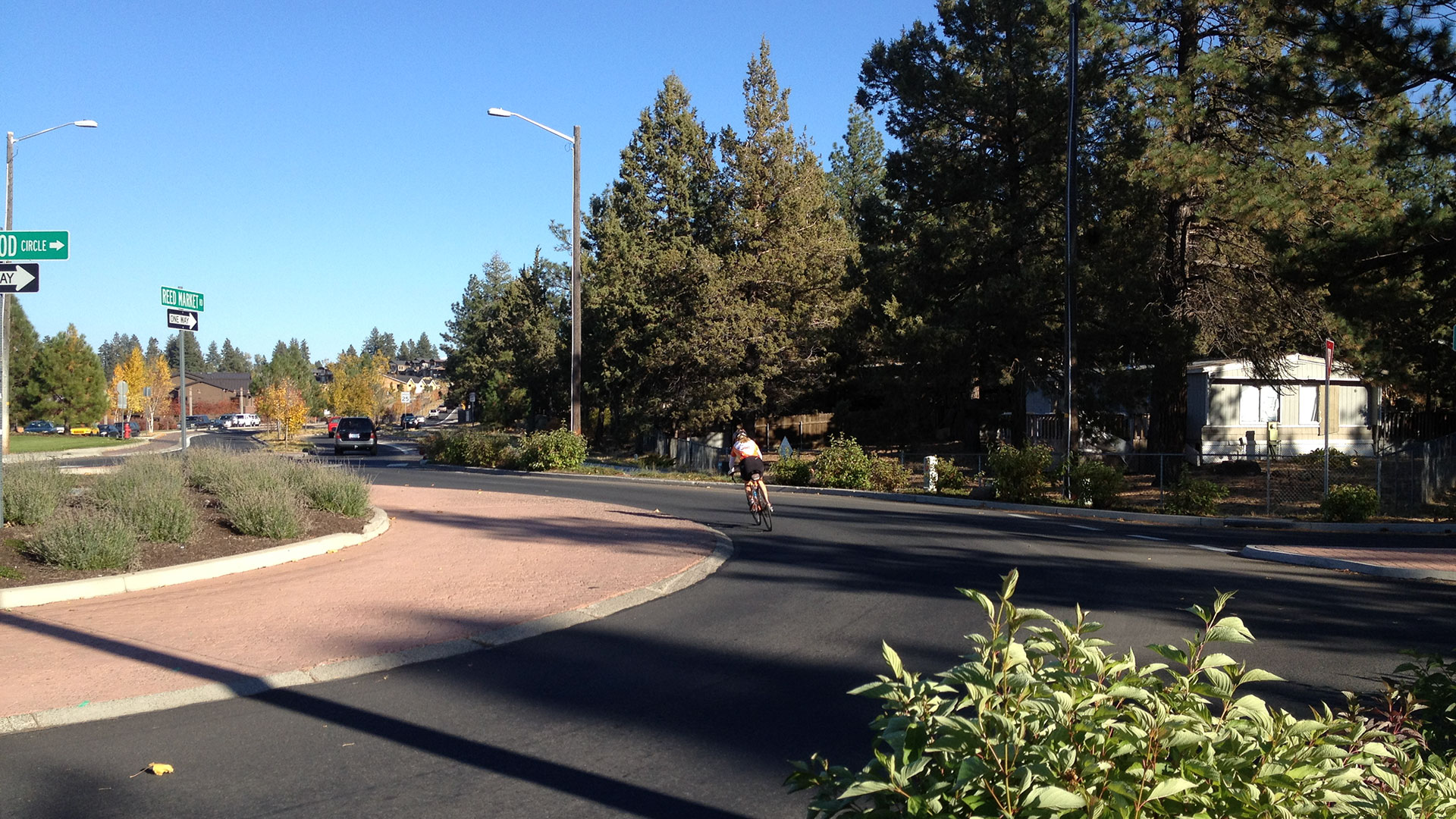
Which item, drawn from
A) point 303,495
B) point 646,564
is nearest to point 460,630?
point 646,564

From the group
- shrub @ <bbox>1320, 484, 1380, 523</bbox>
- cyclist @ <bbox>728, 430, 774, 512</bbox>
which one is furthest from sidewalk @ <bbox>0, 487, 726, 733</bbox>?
shrub @ <bbox>1320, 484, 1380, 523</bbox>

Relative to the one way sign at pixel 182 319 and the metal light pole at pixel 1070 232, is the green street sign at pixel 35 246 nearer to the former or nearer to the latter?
the one way sign at pixel 182 319

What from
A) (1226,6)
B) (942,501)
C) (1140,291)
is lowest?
(942,501)

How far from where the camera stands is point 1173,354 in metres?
24.3

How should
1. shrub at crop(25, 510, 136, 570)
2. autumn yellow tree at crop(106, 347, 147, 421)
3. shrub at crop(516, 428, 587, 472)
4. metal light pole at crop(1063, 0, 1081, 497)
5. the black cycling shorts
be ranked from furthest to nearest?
autumn yellow tree at crop(106, 347, 147, 421) < shrub at crop(516, 428, 587, 472) < metal light pole at crop(1063, 0, 1081, 497) < the black cycling shorts < shrub at crop(25, 510, 136, 570)

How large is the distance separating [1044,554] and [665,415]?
27.0 metres

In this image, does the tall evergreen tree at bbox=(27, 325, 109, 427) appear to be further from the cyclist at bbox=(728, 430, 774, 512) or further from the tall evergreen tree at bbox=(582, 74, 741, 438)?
the cyclist at bbox=(728, 430, 774, 512)

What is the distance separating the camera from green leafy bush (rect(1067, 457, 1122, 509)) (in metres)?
22.3

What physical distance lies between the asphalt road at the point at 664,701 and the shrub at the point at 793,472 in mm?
15515

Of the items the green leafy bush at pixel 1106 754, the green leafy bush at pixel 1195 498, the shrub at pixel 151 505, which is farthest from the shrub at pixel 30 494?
the green leafy bush at pixel 1195 498

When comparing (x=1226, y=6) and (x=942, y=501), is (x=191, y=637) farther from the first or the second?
(x=1226, y=6)

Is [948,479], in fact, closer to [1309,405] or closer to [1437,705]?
[1309,405]

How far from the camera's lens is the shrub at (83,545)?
10555 millimetres

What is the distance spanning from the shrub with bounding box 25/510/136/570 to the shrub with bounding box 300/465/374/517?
13.8ft
